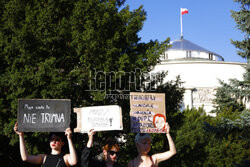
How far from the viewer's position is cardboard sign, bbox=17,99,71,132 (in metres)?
4.58

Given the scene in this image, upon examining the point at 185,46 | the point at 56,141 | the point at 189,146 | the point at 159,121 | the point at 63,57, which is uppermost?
the point at 185,46

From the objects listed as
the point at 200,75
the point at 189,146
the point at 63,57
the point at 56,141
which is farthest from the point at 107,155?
the point at 200,75

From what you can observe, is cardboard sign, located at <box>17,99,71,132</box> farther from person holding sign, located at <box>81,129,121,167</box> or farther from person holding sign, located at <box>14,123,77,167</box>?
person holding sign, located at <box>81,129,121,167</box>

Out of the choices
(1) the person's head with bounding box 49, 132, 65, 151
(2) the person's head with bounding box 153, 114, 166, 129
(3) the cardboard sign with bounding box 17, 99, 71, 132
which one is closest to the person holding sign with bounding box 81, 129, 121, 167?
(1) the person's head with bounding box 49, 132, 65, 151

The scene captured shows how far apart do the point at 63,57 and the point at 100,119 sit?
Answer: 6182 mm

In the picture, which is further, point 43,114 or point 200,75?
point 200,75

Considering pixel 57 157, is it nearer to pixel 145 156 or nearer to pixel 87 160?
pixel 87 160

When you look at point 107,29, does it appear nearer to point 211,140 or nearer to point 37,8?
point 37,8

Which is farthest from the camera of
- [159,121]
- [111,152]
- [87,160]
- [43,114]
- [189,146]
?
[189,146]

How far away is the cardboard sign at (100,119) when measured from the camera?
4.45 m

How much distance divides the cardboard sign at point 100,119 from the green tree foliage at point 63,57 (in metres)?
4.67

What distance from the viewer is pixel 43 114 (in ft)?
15.3

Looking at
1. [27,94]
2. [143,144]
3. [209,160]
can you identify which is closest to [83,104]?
[27,94]

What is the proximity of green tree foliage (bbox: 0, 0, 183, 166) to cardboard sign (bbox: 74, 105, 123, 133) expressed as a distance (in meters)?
4.67
